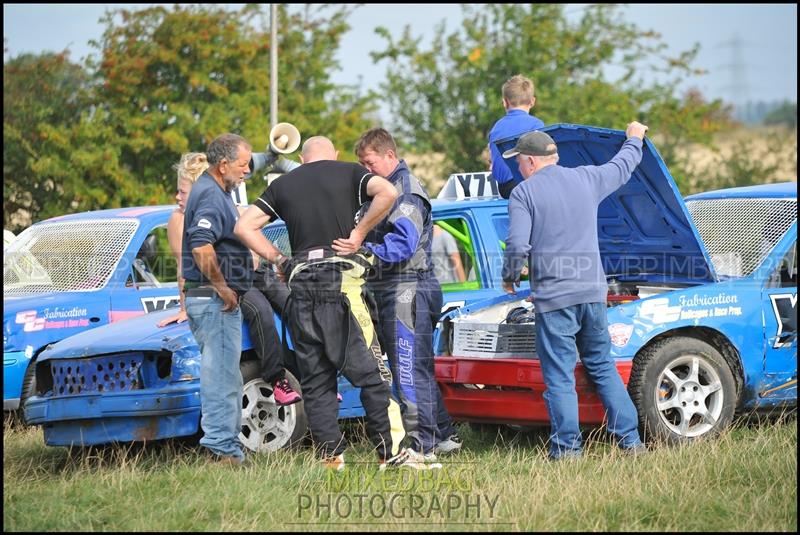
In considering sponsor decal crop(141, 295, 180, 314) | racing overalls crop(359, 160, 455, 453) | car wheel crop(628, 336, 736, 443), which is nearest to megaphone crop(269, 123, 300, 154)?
sponsor decal crop(141, 295, 180, 314)

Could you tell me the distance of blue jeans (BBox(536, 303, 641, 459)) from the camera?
6.16 m

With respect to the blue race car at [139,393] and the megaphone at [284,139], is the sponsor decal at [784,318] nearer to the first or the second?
the blue race car at [139,393]

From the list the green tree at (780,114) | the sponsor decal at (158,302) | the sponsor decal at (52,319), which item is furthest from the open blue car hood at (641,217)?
the green tree at (780,114)

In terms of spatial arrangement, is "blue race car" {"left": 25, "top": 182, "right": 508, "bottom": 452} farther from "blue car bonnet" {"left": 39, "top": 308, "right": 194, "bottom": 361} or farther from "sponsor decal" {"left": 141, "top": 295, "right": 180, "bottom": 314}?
"sponsor decal" {"left": 141, "top": 295, "right": 180, "bottom": 314}

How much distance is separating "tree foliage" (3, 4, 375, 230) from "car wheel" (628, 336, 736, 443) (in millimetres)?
11360

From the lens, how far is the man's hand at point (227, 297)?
251 inches

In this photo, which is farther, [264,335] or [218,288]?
[264,335]

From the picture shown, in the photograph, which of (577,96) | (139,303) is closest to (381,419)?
(139,303)

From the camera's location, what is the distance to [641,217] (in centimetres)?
726

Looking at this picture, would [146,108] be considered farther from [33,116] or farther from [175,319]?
[175,319]

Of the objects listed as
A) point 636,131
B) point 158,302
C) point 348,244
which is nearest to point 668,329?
point 636,131

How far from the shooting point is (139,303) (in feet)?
28.4

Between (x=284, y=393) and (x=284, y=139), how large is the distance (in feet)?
8.51

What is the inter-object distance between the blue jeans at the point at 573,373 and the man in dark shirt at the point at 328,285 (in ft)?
3.03
